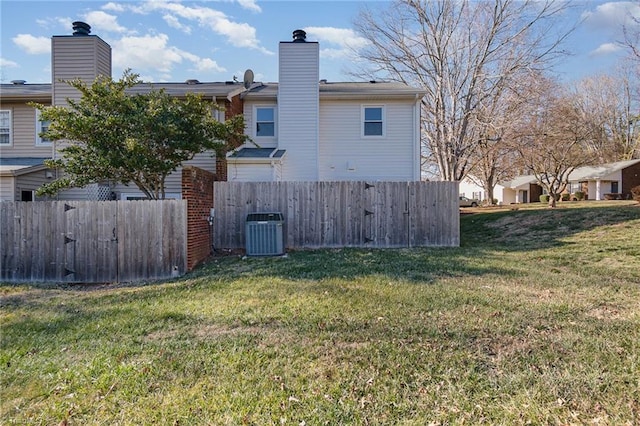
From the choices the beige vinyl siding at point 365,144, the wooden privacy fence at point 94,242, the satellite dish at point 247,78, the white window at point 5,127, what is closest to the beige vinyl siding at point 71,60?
the white window at point 5,127

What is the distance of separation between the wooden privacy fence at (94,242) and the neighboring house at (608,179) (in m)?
35.5

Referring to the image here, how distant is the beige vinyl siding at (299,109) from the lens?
1286 centimetres

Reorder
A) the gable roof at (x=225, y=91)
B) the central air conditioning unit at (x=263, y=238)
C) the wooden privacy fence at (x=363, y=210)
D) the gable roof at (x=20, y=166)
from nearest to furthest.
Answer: the central air conditioning unit at (x=263, y=238) < the wooden privacy fence at (x=363, y=210) < the gable roof at (x=20, y=166) < the gable roof at (x=225, y=91)

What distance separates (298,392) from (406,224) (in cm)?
779

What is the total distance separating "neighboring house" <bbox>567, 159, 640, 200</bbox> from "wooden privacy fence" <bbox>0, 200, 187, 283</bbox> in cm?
3551

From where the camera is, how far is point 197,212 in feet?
27.9

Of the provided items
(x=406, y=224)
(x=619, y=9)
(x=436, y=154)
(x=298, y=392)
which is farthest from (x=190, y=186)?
(x=619, y=9)

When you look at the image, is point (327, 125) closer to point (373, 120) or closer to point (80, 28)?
point (373, 120)

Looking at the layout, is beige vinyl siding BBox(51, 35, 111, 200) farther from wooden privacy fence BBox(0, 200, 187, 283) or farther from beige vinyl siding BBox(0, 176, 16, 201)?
wooden privacy fence BBox(0, 200, 187, 283)

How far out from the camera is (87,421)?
2576mm

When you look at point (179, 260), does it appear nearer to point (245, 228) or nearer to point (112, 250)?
point (112, 250)

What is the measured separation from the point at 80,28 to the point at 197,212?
901cm

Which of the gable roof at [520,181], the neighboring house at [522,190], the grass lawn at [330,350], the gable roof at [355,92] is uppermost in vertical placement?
the gable roof at [355,92]

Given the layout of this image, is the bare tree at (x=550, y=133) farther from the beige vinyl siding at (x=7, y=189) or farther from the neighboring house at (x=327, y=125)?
the beige vinyl siding at (x=7, y=189)
